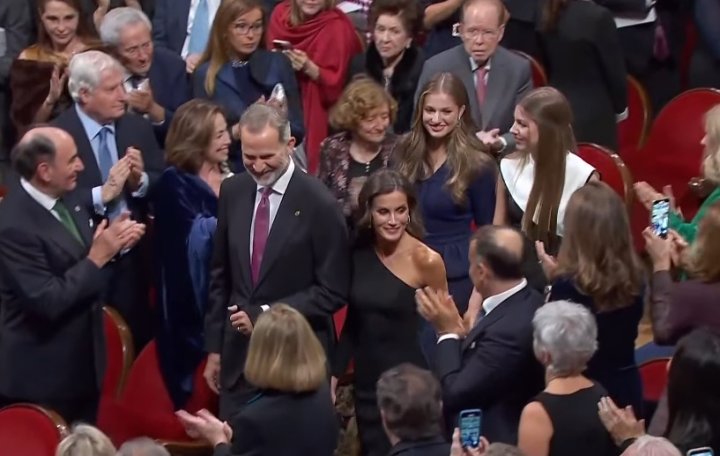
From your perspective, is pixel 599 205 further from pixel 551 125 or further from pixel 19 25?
pixel 19 25

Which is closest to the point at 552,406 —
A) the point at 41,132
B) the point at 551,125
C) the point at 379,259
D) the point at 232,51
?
the point at 379,259

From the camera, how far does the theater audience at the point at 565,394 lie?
181 inches

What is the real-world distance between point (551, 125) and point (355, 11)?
2.06 metres

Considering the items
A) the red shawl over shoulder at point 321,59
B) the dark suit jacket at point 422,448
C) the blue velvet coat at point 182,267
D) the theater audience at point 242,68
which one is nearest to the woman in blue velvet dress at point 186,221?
the blue velvet coat at point 182,267

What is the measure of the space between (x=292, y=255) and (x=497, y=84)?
165 centimetres

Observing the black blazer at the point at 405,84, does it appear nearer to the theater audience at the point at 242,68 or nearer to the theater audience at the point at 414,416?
the theater audience at the point at 242,68

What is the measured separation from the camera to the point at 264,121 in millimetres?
5465

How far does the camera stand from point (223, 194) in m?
5.66

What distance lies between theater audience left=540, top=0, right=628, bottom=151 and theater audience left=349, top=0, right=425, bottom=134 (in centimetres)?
62

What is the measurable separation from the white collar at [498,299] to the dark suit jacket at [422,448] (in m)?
0.57

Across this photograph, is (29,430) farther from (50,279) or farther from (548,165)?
(548,165)

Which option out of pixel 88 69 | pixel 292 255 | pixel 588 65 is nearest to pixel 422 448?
pixel 292 255

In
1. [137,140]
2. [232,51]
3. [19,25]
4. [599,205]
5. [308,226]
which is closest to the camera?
[599,205]

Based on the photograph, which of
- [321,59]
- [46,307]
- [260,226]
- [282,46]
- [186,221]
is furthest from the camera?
[321,59]
